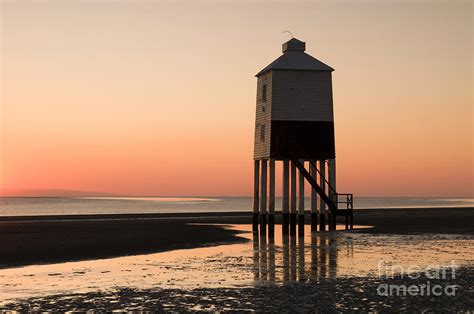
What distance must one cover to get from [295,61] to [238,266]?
59.2ft

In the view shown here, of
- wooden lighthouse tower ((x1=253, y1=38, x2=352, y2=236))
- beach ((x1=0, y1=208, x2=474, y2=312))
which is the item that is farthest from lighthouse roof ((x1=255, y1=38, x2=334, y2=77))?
beach ((x1=0, y1=208, x2=474, y2=312))

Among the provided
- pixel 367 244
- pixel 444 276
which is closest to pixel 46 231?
pixel 367 244

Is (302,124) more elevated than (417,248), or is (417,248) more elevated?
(302,124)

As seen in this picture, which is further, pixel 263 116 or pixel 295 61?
pixel 263 116

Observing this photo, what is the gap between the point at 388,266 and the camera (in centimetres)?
2456

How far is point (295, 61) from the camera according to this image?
131 ft

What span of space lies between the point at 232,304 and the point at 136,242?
19149mm

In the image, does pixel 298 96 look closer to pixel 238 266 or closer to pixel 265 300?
pixel 238 266

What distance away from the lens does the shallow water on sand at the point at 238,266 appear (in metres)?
20.5

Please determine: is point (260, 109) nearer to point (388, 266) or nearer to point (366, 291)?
point (388, 266)

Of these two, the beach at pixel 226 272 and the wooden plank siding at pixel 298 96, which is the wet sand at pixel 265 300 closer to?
the beach at pixel 226 272

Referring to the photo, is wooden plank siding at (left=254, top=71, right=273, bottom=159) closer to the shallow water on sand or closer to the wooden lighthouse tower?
the wooden lighthouse tower

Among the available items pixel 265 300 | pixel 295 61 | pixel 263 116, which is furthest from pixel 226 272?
pixel 295 61

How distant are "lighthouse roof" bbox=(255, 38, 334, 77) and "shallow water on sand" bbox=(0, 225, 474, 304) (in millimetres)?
10026
